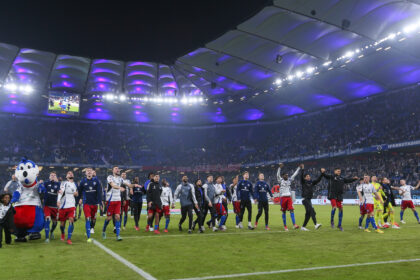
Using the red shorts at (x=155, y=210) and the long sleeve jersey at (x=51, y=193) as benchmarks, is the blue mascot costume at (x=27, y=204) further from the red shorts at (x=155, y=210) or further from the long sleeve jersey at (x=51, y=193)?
the red shorts at (x=155, y=210)

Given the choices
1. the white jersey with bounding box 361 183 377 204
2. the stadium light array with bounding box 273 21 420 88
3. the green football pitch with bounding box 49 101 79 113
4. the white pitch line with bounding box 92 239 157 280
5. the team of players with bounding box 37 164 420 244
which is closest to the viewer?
the white pitch line with bounding box 92 239 157 280

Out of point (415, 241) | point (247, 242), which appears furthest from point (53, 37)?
point (415, 241)

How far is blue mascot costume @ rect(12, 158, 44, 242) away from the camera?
1038 centimetres

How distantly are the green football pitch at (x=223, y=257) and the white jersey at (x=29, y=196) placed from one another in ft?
3.91

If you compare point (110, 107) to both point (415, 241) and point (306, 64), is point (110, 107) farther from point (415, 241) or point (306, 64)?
point (415, 241)

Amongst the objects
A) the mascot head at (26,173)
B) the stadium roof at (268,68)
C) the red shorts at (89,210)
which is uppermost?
the stadium roof at (268,68)

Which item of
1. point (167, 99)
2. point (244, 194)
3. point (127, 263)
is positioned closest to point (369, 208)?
point (244, 194)

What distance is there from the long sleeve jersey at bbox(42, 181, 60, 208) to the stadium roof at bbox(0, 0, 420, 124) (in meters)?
20.3

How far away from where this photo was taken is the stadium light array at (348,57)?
26.0 meters

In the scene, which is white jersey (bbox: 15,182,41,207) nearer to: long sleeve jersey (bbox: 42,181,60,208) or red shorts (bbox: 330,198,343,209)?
long sleeve jersey (bbox: 42,181,60,208)

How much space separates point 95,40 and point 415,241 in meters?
30.5

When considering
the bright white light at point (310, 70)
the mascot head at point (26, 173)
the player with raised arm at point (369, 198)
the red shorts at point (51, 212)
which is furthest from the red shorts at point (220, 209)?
the bright white light at point (310, 70)

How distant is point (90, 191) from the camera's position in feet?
34.9

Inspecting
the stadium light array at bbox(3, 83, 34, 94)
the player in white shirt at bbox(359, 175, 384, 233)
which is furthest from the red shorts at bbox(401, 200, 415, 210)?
the stadium light array at bbox(3, 83, 34, 94)
